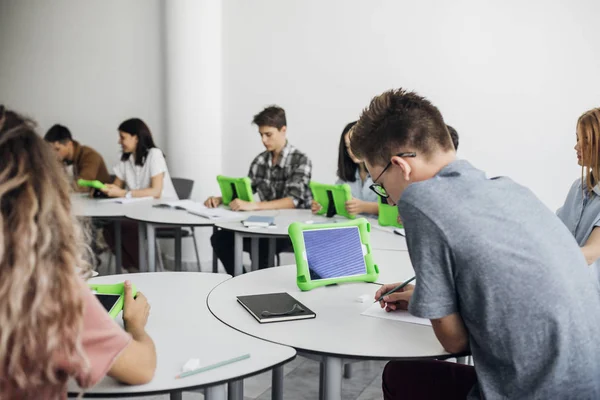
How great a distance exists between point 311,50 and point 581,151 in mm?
2854

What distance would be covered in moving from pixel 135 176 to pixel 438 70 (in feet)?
8.21

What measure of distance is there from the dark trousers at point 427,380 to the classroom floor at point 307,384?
3.47ft

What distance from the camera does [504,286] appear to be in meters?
1.17

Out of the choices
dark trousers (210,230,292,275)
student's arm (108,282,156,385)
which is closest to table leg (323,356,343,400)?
student's arm (108,282,156,385)

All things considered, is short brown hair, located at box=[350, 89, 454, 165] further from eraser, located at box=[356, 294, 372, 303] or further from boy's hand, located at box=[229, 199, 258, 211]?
boy's hand, located at box=[229, 199, 258, 211]

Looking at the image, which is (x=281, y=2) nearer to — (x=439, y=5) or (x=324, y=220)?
(x=439, y=5)

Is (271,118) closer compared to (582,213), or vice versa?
(582,213)

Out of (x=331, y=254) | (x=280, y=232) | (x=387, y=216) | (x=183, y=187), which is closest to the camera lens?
(x=331, y=254)

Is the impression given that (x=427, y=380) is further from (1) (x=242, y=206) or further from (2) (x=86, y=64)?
(2) (x=86, y=64)

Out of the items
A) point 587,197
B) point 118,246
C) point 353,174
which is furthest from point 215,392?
point 118,246

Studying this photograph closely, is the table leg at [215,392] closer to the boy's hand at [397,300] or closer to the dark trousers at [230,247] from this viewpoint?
the boy's hand at [397,300]

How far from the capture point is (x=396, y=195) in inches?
56.6

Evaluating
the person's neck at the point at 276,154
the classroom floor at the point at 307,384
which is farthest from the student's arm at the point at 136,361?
the person's neck at the point at 276,154

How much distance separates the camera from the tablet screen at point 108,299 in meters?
1.49
